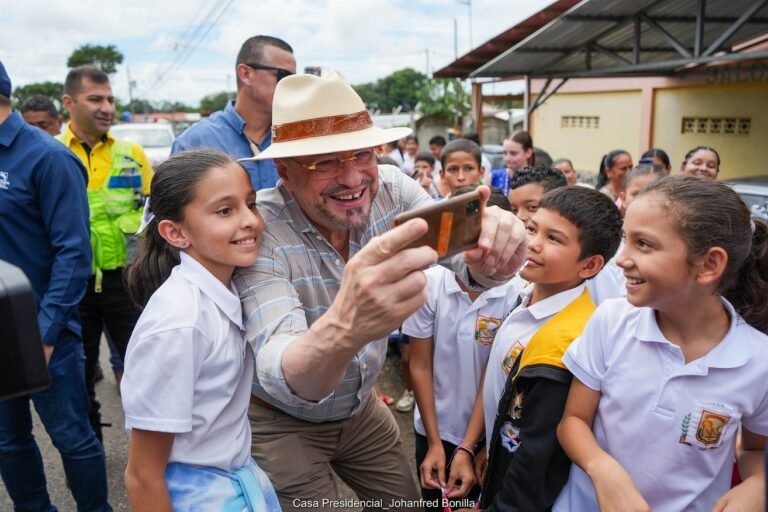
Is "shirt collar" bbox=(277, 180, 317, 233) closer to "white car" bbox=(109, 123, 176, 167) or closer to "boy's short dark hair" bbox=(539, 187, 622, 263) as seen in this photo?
"boy's short dark hair" bbox=(539, 187, 622, 263)

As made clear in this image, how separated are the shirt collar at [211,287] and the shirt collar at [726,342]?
1.09 m

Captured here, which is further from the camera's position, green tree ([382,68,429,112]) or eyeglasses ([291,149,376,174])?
green tree ([382,68,429,112])

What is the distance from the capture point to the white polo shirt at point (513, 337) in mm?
1956

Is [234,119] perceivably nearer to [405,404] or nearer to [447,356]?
[447,356]

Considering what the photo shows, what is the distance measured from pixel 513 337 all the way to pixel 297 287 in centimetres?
77

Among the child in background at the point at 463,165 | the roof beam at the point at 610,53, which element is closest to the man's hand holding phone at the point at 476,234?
Answer: the child in background at the point at 463,165

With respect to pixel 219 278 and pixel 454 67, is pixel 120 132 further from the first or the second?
pixel 219 278

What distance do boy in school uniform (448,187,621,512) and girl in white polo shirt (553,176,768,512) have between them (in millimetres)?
112

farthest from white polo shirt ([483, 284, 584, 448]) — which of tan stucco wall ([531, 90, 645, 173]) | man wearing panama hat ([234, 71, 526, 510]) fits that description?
tan stucco wall ([531, 90, 645, 173])

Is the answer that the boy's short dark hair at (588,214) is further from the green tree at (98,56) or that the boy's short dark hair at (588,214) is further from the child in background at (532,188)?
the green tree at (98,56)

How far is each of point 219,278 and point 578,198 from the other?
121 cm

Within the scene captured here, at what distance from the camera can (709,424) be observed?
4.74ft

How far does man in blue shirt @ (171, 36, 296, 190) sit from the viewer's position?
3090 mm

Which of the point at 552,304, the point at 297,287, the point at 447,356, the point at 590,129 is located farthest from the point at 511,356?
the point at 590,129
